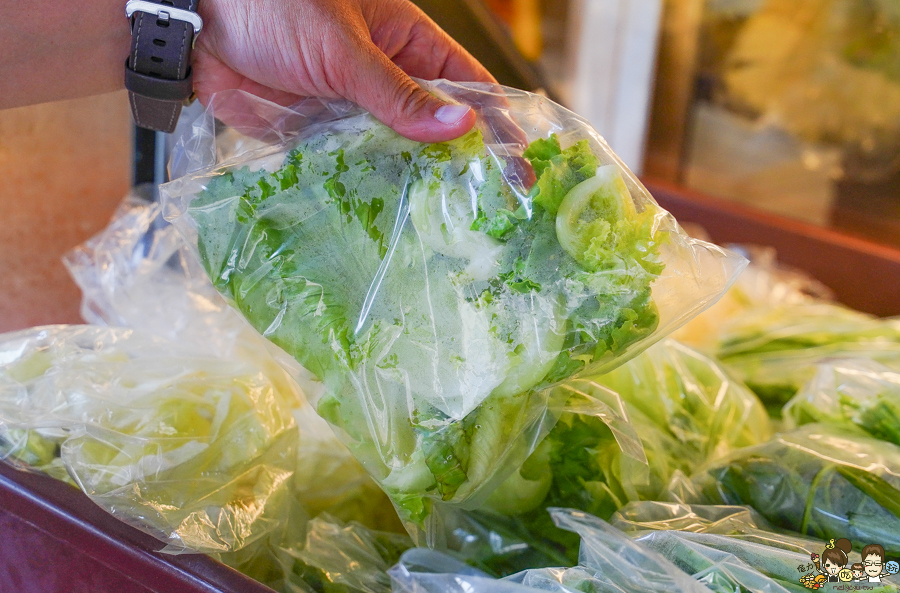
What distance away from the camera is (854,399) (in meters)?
0.81

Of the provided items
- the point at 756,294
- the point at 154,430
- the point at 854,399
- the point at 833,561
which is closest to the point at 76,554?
the point at 154,430

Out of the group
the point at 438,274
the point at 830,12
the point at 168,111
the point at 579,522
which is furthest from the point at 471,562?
the point at 830,12

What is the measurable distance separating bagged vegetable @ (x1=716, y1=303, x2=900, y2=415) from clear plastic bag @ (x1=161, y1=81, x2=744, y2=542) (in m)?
0.47

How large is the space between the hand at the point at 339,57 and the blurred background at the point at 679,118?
0.24 m

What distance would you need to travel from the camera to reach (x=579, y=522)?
64 centimetres

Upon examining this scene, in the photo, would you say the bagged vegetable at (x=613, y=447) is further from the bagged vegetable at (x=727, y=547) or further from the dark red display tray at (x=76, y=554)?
the dark red display tray at (x=76, y=554)

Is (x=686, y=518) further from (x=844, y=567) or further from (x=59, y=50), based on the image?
(x=59, y=50)

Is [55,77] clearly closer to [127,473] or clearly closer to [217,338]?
[217,338]

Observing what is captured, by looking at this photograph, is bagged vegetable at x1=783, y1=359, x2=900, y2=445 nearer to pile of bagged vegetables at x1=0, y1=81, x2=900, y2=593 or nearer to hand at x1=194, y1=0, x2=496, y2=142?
pile of bagged vegetables at x1=0, y1=81, x2=900, y2=593

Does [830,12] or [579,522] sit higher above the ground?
[830,12]

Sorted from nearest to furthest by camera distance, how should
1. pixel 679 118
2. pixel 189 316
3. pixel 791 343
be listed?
pixel 189 316 → pixel 791 343 → pixel 679 118

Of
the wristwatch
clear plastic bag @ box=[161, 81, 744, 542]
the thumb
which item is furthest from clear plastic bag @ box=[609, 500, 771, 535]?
the wristwatch

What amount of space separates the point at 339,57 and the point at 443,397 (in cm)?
34

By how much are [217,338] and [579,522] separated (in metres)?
0.50
